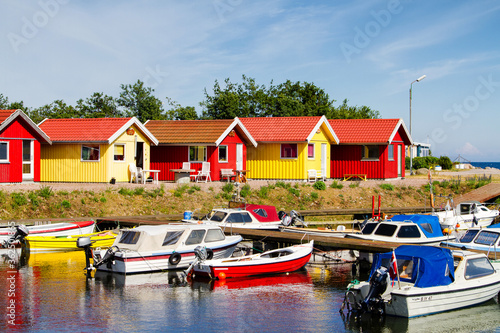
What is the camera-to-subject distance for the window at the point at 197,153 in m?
40.6

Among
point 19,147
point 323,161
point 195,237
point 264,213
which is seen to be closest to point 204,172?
point 323,161

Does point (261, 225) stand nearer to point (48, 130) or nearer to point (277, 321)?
point (277, 321)

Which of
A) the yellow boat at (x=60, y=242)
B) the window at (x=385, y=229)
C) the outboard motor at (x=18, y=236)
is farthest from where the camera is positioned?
the yellow boat at (x=60, y=242)

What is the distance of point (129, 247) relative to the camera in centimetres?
2117

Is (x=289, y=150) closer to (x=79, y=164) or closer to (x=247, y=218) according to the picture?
(x=79, y=164)

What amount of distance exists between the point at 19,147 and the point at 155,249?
16.9 m

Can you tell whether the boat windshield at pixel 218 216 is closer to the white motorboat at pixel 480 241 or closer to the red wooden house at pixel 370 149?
the white motorboat at pixel 480 241

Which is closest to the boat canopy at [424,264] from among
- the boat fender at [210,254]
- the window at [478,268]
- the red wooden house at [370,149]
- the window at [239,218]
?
the window at [478,268]

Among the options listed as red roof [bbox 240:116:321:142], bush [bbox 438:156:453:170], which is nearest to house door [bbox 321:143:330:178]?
red roof [bbox 240:116:321:142]

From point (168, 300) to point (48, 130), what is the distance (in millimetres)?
24340

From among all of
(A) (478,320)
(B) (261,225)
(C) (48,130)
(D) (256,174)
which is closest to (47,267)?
(B) (261,225)

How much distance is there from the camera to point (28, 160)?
116 feet

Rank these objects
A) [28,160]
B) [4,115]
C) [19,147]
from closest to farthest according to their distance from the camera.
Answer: [4,115]
[19,147]
[28,160]

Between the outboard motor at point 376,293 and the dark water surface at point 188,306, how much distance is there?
336mm
